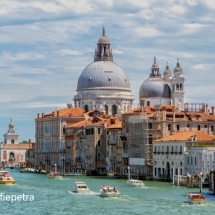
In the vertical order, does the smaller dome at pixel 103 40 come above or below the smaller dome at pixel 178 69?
above

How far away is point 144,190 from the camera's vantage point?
2537 inches

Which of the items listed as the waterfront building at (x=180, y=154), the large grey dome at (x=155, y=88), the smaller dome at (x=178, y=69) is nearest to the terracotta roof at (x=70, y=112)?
the large grey dome at (x=155, y=88)

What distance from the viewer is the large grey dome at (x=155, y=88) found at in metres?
117

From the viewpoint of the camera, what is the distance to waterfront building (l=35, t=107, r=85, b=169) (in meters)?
114

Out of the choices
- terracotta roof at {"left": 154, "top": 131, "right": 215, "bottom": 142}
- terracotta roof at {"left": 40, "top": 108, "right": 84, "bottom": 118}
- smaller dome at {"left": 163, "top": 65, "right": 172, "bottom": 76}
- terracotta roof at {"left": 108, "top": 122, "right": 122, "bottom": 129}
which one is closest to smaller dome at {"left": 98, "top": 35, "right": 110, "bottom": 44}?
smaller dome at {"left": 163, "top": 65, "right": 172, "bottom": 76}

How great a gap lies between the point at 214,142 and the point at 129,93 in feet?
171

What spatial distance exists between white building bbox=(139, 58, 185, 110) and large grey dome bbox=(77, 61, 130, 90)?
7.71 metres

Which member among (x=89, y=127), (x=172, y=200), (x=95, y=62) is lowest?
(x=172, y=200)

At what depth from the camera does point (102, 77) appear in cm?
12481

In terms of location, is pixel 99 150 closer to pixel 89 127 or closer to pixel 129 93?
pixel 89 127

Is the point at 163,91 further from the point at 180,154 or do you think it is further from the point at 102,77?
the point at 180,154

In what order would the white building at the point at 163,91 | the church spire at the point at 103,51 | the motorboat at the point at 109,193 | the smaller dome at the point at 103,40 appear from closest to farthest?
the motorboat at the point at 109,193
the white building at the point at 163,91
the church spire at the point at 103,51
the smaller dome at the point at 103,40

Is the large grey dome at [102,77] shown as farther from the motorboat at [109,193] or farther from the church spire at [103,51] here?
the motorboat at [109,193]

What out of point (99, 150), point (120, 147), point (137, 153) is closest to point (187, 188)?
point (137, 153)
